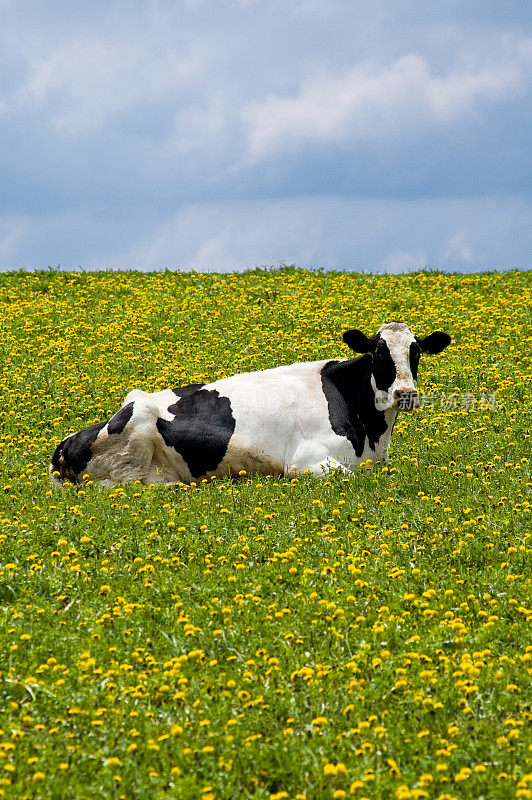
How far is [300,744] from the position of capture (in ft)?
19.0

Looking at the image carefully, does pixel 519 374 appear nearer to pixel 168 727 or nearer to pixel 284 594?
pixel 284 594

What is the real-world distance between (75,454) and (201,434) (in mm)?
1795

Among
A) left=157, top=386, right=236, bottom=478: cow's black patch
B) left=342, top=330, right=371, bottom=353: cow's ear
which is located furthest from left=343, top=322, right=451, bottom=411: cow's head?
left=157, top=386, right=236, bottom=478: cow's black patch

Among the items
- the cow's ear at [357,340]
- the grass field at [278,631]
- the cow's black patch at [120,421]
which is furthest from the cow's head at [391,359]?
the cow's black patch at [120,421]

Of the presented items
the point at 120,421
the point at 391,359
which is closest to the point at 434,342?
the point at 391,359

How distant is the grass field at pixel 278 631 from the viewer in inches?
222

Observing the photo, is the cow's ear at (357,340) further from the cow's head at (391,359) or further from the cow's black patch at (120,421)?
the cow's black patch at (120,421)

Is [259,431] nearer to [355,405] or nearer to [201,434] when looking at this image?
[201,434]

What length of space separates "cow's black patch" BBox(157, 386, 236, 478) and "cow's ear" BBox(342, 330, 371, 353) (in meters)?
1.89

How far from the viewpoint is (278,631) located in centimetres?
725

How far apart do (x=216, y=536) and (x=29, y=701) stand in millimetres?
3046

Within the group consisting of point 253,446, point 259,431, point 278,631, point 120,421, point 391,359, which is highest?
point 391,359

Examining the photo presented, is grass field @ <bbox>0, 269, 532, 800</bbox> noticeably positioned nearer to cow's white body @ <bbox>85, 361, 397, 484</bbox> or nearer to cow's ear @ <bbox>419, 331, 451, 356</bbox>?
cow's white body @ <bbox>85, 361, 397, 484</bbox>

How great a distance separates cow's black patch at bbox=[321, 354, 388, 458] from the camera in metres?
12.4
